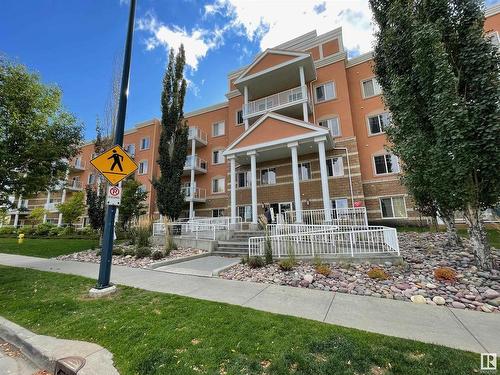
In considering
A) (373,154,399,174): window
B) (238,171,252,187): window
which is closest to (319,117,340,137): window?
(373,154,399,174): window

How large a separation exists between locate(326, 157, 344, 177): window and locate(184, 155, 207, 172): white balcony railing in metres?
12.6

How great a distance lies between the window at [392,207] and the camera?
16.4 meters

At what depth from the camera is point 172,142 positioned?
18.9 meters

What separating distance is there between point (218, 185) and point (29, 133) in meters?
16.6

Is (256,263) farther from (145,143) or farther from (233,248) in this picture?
(145,143)

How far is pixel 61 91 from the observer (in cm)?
1026

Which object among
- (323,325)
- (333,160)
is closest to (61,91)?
(323,325)

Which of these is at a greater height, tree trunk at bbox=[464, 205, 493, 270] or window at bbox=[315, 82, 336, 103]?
window at bbox=[315, 82, 336, 103]

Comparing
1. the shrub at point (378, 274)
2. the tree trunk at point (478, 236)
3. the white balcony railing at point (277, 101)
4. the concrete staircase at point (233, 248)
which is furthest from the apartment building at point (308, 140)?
the tree trunk at point (478, 236)

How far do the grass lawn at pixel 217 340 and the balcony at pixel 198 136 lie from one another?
805 inches

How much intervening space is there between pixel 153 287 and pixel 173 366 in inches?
152

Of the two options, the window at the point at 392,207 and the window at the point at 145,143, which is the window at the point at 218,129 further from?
the window at the point at 392,207

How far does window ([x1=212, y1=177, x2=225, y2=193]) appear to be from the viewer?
24297 mm

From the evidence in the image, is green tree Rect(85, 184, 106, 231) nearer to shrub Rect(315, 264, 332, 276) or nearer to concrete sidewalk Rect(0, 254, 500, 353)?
concrete sidewalk Rect(0, 254, 500, 353)
